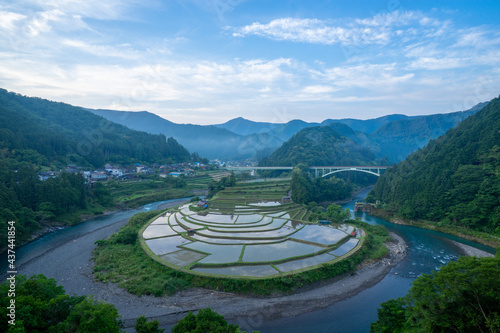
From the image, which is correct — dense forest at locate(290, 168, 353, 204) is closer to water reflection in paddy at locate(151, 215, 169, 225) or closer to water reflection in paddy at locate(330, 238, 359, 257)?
water reflection in paddy at locate(330, 238, 359, 257)

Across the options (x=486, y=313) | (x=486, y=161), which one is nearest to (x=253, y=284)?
(x=486, y=313)

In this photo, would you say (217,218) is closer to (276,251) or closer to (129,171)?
(276,251)

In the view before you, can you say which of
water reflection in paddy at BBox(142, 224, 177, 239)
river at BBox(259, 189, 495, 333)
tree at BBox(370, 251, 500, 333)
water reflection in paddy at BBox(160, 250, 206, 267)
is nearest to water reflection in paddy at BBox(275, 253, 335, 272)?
river at BBox(259, 189, 495, 333)

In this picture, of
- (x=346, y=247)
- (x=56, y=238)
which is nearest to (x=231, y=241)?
(x=346, y=247)

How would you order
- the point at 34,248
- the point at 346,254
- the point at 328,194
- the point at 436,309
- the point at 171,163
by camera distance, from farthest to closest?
the point at 171,163 → the point at 328,194 → the point at 34,248 → the point at 346,254 → the point at 436,309

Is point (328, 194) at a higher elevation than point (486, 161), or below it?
below

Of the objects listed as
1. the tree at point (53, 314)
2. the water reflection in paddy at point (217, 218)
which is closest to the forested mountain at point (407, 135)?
the water reflection in paddy at point (217, 218)

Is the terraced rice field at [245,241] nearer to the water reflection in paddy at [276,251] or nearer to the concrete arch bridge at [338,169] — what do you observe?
the water reflection in paddy at [276,251]

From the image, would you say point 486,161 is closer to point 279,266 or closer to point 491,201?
point 491,201
